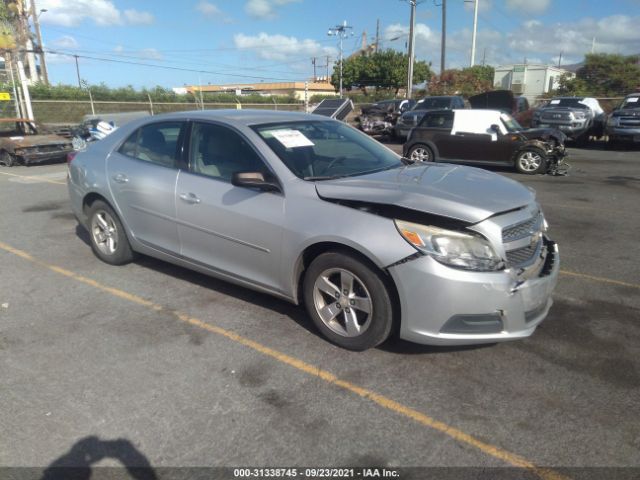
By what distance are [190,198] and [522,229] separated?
2.56 m

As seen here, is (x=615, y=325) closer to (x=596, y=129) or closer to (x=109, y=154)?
(x=109, y=154)

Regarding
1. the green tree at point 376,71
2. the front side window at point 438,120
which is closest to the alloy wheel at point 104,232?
the front side window at point 438,120

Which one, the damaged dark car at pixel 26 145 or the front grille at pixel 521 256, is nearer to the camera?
the front grille at pixel 521 256

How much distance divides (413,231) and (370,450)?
1.28 m

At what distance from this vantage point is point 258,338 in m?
3.54

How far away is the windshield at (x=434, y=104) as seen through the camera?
19.7 meters

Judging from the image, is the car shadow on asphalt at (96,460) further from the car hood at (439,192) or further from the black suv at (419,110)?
the black suv at (419,110)

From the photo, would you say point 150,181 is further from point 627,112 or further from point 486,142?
point 627,112

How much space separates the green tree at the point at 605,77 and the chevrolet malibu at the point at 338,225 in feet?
119

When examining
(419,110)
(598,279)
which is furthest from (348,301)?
(419,110)

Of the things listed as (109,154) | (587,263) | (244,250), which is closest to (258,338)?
(244,250)

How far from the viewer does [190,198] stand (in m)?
3.93

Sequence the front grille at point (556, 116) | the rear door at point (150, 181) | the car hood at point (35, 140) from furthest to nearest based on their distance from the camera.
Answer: the front grille at point (556, 116) → the car hood at point (35, 140) → the rear door at point (150, 181)

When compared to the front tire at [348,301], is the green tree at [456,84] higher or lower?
higher
